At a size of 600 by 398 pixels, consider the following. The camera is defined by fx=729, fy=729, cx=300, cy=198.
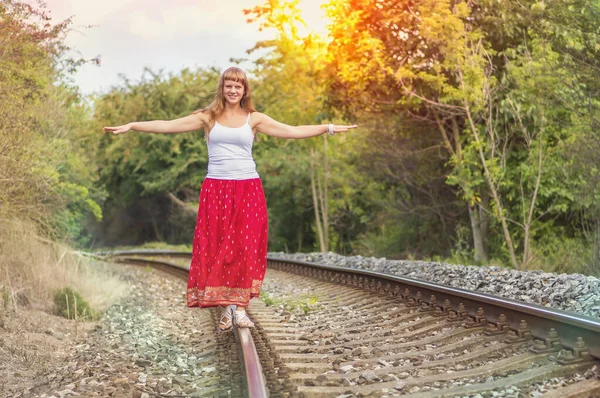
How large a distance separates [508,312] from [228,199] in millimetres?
2422

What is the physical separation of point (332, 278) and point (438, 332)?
5.18 meters

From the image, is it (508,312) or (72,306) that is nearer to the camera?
(508,312)

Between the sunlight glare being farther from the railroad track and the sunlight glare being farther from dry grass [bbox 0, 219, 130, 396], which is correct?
the railroad track

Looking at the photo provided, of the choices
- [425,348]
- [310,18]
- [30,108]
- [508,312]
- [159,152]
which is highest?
[310,18]

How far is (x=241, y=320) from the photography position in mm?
6262

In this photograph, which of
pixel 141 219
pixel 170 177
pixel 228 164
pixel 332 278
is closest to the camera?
pixel 228 164

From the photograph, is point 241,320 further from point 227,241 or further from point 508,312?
point 508,312

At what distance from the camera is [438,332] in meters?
6.03

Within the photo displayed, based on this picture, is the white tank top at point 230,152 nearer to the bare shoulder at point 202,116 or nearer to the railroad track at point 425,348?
the bare shoulder at point 202,116

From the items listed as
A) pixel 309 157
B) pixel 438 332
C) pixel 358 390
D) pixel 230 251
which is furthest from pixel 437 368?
pixel 309 157

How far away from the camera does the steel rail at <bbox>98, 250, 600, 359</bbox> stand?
15.2 feet

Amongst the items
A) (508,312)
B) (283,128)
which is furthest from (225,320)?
(508,312)

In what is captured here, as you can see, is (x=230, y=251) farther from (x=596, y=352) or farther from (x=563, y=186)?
(x=563, y=186)

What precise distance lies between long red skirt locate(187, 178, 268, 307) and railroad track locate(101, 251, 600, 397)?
48cm
